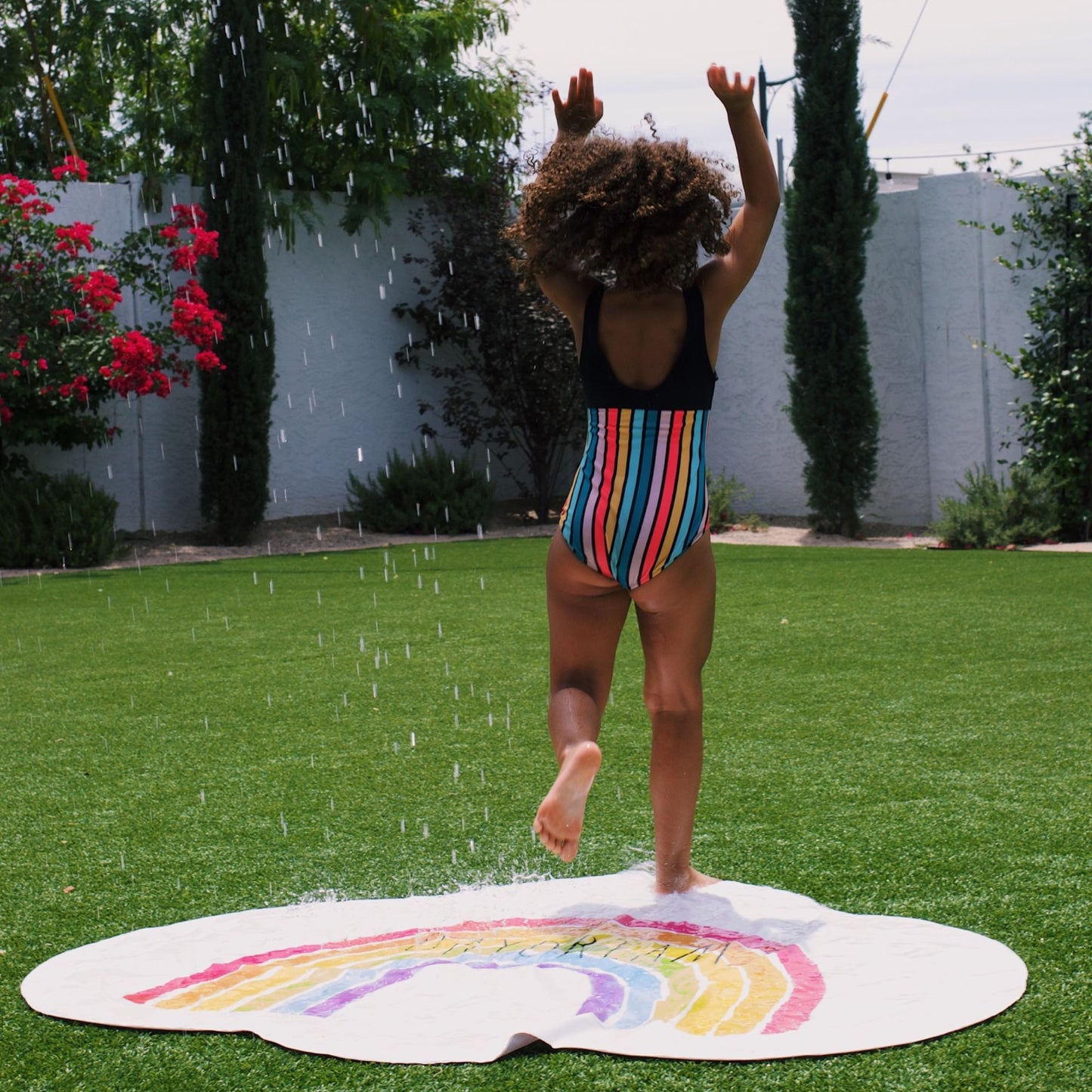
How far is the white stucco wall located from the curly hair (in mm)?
10225

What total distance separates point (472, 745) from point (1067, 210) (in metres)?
9.10

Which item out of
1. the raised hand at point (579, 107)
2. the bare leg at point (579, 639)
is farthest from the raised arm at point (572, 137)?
the bare leg at point (579, 639)

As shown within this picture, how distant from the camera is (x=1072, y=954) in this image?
256cm

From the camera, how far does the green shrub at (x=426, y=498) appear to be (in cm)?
1380

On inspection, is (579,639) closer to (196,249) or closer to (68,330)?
(68,330)

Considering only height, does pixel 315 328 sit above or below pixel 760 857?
above

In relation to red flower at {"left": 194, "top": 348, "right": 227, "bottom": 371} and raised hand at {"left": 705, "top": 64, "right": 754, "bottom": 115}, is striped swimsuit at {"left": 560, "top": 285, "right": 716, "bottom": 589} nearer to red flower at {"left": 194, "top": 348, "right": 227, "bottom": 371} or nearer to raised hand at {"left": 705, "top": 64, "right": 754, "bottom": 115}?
raised hand at {"left": 705, "top": 64, "right": 754, "bottom": 115}

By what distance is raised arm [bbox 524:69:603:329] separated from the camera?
2.81 m

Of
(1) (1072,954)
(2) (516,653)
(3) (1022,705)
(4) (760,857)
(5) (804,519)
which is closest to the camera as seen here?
(1) (1072,954)

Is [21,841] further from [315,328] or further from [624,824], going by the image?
[315,328]

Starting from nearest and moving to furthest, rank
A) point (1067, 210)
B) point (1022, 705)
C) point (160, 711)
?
point (1022, 705)
point (160, 711)
point (1067, 210)

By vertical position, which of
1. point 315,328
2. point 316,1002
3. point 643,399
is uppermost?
point 315,328

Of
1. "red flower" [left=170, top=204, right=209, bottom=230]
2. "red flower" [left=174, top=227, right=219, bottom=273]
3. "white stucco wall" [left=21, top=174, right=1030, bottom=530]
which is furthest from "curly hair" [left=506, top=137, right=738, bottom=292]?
"red flower" [left=170, top=204, right=209, bottom=230]

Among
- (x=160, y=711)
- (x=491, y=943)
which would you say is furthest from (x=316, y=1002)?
(x=160, y=711)
